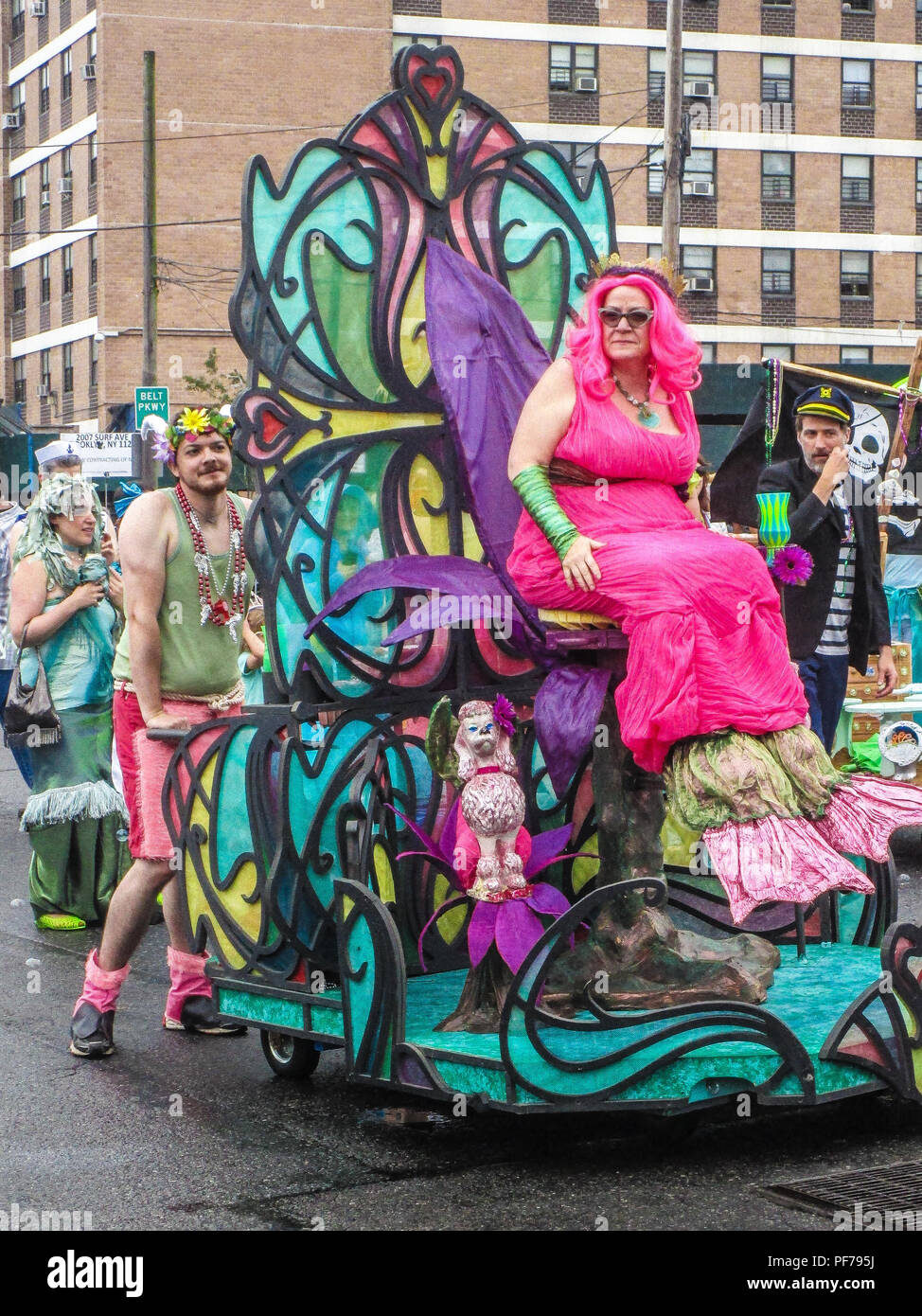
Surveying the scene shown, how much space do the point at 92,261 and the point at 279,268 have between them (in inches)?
1620

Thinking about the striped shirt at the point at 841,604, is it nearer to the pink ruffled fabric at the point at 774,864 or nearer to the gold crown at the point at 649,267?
the gold crown at the point at 649,267

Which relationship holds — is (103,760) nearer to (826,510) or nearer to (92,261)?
(826,510)

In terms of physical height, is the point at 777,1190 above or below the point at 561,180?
below

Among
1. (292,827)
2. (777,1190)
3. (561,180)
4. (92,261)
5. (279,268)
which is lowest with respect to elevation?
(777,1190)

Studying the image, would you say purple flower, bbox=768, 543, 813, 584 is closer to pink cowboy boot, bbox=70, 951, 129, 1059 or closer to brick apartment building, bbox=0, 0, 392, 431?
pink cowboy boot, bbox=70, 951, 129, 1059

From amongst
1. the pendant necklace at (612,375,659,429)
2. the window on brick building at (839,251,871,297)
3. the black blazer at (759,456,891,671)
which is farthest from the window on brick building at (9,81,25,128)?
the pendant necklace at (612,375,659,429)

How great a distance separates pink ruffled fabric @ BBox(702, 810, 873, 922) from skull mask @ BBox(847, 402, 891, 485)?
504cm

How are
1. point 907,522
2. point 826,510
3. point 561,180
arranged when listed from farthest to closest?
point 907,522
point 826,510
point 561,180

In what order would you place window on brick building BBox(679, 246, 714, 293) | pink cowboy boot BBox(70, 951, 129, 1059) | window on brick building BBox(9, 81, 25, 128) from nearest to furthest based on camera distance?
pink cowboy boot BBox(70, 951, 129, 1059), window on brick building BBox(679, 246, 714, 293), window on brick building BBox(9, 81, 25, 128)

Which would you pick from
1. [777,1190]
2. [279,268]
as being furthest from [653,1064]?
[279,268]

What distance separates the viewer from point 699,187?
46.5 meters

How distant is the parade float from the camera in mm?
4852

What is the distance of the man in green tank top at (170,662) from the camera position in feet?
20.3
